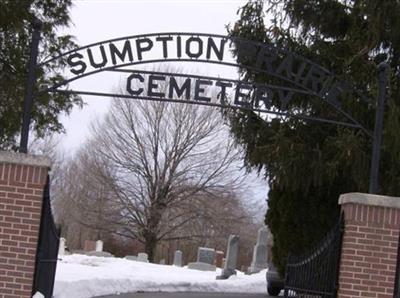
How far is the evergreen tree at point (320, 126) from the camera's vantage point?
14961 mm

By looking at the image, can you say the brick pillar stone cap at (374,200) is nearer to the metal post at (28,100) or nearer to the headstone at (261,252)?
the metal post at (28,100)

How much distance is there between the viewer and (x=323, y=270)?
33.7 feet

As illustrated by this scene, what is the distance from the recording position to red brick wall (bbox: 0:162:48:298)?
30.3ft

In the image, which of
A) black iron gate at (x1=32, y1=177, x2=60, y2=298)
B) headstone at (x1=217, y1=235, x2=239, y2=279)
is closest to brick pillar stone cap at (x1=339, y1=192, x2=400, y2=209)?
black iron gate at (x1=32, y1=177, x2=60, y2=298)

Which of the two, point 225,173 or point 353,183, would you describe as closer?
point 353,183

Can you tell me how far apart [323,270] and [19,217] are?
12.7 ft

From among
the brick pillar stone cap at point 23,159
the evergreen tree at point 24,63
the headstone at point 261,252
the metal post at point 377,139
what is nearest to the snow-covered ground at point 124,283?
Answer: the headstone at point 261,252

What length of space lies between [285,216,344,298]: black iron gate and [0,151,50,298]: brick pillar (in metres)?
3.64

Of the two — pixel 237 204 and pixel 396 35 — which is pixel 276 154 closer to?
pixel 396 35

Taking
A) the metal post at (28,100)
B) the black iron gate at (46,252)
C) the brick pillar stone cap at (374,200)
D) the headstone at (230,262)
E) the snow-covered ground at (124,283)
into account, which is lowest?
the snow-covered ground at (124,283)

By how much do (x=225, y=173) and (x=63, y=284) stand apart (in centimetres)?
2851

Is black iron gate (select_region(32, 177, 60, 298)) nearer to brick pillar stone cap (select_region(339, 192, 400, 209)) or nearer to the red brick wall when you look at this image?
the red brick wall

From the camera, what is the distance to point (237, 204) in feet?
148

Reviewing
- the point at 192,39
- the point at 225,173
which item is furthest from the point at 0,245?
the point at 225,173
